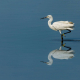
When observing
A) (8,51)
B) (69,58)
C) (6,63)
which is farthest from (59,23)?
(6,63)

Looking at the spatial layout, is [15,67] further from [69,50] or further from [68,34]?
[68,34]

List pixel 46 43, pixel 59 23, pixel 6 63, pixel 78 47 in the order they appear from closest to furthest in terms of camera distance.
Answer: pixel 6 63 → pixel 78 47 → pixel 46 43 → pixel 59 23

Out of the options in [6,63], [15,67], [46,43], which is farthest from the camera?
[46,43]

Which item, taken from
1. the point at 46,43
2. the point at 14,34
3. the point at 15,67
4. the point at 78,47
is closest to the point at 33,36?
the point at 14,34

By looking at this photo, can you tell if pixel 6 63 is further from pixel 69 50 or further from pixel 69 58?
pixel 69 50

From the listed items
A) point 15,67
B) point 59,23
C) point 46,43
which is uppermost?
point 59,23

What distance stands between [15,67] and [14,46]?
381 cm

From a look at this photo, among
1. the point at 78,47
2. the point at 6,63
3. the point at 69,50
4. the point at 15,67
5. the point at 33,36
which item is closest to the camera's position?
the point at 15,67

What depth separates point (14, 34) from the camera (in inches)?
601

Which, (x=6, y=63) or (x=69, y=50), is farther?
(x=69, y=50)

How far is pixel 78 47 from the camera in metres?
11.3

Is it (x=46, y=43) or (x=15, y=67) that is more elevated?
(x=46, y=43)

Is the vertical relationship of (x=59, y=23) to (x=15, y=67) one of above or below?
above

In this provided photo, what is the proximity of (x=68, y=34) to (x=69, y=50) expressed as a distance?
16.3ft
